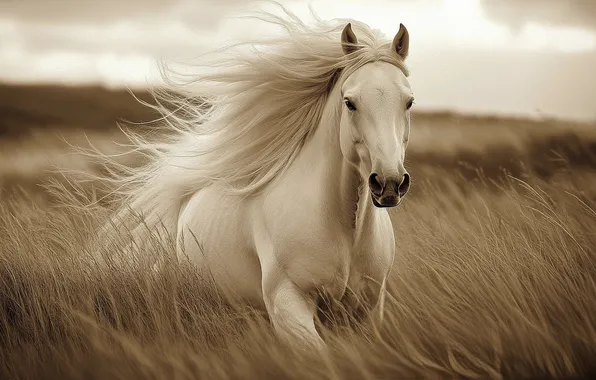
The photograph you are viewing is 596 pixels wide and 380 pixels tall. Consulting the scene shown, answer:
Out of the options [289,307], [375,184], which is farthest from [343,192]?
[289,307]

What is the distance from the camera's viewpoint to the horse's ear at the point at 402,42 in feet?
12.1

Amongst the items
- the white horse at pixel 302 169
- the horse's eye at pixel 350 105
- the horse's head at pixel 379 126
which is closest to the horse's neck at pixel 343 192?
the white horse at pixel 302 169

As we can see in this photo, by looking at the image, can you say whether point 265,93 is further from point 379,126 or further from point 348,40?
point 379,126

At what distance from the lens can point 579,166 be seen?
25.2 ft

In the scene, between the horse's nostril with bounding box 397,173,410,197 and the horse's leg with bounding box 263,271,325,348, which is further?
the horse's leg with bounding box 263,271,325,348

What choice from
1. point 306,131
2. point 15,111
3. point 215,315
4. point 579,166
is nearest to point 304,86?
point 306,131

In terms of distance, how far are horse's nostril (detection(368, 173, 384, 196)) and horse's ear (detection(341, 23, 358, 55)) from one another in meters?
0.77

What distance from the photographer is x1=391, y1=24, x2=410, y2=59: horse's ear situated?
3699mm

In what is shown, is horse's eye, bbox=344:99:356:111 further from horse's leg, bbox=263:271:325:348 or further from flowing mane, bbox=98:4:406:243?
horse's leg, bbox=263:271:325:348

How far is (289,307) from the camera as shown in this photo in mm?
3713

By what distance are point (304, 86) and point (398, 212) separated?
2.77 meters

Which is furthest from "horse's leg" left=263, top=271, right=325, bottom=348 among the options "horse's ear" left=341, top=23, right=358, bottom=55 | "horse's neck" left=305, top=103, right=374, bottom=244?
"horse's ear" left=341, top=23, right=358, bottom=55

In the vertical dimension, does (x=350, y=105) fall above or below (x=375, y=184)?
above

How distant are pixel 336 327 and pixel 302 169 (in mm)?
815
